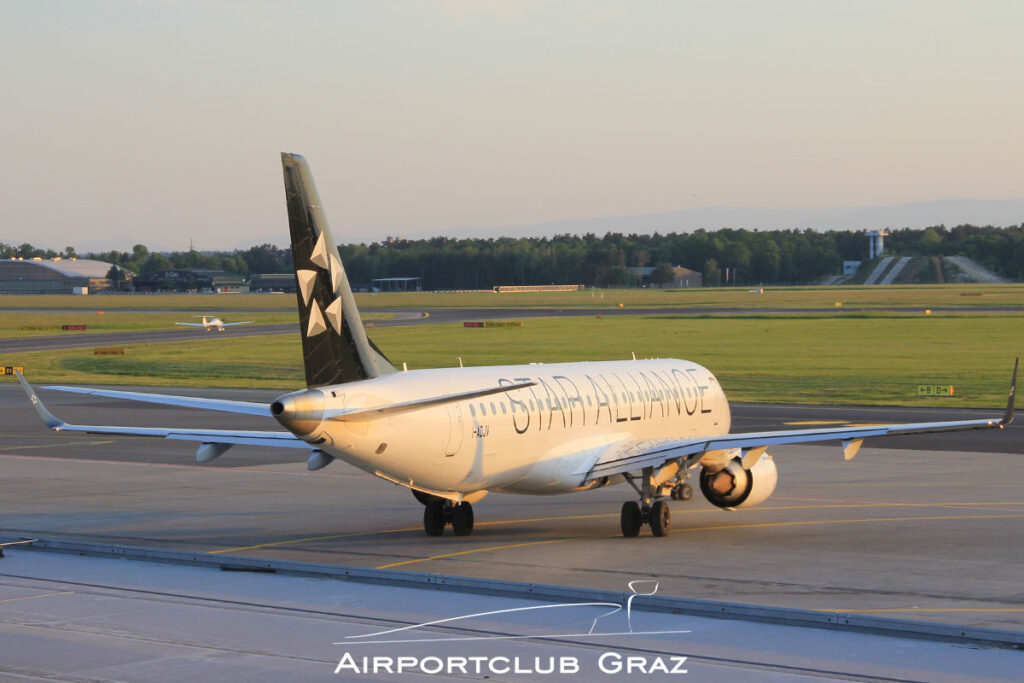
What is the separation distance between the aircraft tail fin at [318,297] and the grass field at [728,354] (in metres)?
41.0

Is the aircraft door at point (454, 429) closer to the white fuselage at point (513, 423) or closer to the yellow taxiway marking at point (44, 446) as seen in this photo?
the white fuselage at point (513, 423)

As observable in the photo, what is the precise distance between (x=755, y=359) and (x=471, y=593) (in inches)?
2631

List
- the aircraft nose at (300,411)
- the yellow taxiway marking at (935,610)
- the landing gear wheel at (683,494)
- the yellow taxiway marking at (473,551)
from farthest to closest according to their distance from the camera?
the landing gear wheel at (683,494) → the yellow taxiway marking at (473,551) → the aircraft nose at (300,411) → the yellow taxiway marking at (935,610)

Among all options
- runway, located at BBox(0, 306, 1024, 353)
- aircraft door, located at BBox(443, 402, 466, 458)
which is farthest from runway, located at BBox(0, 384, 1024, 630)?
runway, located at BBox(0, 306, 1024, 353)

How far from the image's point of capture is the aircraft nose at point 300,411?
22.4 meters

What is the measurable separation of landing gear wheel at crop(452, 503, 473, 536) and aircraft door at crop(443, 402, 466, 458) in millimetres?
3236

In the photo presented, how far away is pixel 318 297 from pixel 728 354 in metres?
69.7

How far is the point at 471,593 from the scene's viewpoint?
22422 millimetres

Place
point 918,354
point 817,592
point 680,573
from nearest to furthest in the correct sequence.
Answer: point 817,592, point 680,573, point 918,354

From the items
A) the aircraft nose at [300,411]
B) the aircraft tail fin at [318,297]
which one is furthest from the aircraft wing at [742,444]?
the aircraft nose at [300,411]

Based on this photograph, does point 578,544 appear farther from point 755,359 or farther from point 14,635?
point 755,359

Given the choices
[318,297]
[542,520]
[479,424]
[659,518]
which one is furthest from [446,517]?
[318,297]

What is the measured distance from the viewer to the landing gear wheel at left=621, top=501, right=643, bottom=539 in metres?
28.6

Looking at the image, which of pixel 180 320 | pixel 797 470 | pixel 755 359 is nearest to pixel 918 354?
pixel 755 359
